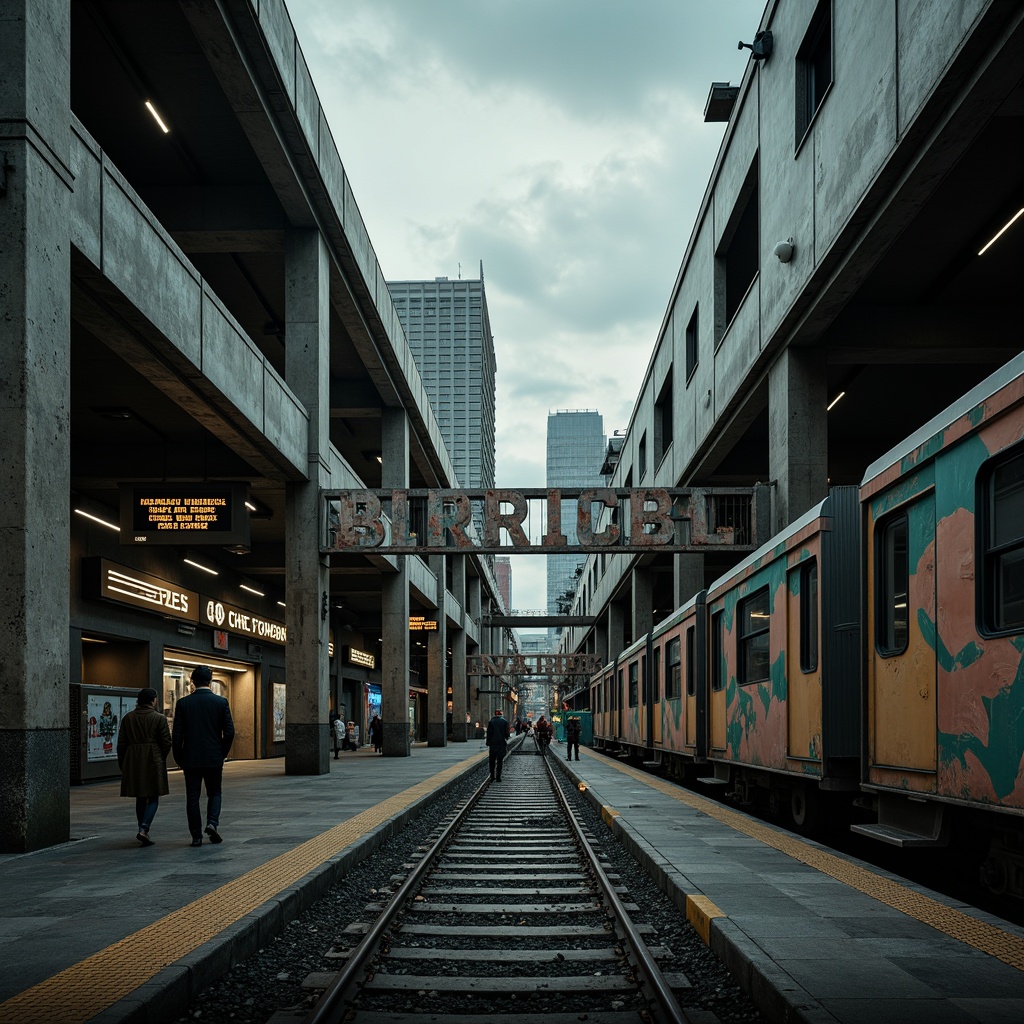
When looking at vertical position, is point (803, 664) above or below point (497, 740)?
above

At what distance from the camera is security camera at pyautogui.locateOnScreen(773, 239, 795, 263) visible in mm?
16766

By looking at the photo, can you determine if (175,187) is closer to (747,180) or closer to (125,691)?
(125,691)

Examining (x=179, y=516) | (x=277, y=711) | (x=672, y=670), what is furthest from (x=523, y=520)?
(x=277, y=711)

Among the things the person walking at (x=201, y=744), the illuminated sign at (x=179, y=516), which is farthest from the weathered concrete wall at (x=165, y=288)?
the person walking at (x=201, y=744)

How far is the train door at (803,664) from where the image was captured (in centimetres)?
998

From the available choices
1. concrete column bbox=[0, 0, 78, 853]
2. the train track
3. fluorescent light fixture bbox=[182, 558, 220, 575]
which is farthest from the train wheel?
fluorescent light fixture bbox=[182, 558, 220, 575]

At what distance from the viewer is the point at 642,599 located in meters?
38.7

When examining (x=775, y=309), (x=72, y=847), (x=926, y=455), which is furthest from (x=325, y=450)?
(x=926, y=455)

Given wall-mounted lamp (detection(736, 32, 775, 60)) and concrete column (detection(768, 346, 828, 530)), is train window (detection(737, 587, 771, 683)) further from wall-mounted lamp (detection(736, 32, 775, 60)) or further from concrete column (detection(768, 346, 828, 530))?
wall-mounted lamp (detection(736, 32, 775, 60))

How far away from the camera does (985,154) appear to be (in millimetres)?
13305

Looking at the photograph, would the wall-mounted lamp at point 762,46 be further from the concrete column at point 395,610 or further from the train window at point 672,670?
the concrete column at point 395,610

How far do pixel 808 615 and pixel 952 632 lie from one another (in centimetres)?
356

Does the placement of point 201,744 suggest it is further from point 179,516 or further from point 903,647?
point 179,516

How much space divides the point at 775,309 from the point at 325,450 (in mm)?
9430
